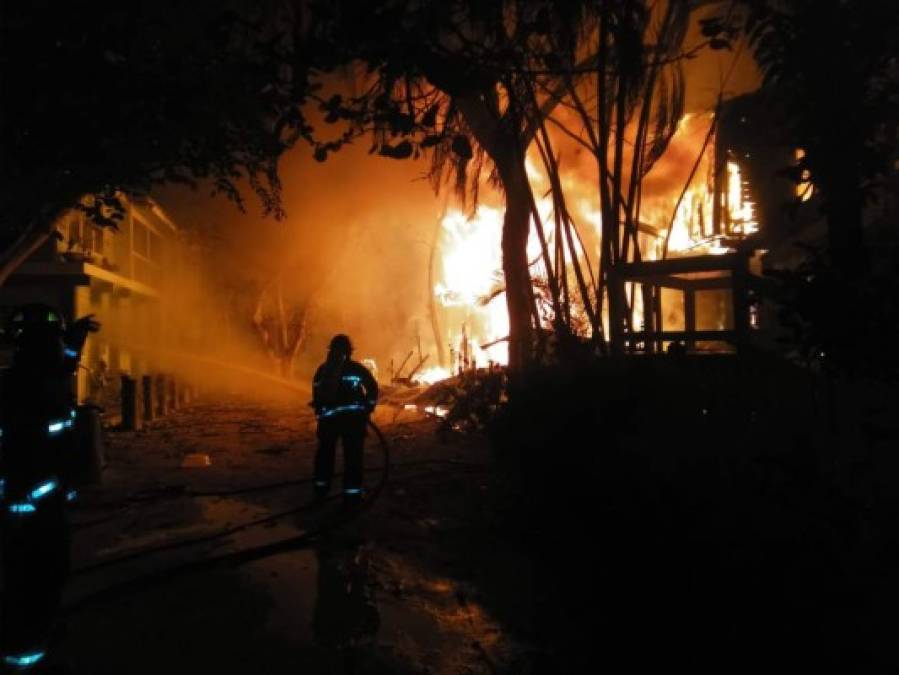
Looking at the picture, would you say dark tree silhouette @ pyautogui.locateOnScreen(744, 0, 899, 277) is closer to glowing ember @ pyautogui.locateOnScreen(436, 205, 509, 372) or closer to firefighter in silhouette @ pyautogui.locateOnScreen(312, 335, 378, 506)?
firefighter in silhouette @ pyautogui.locateOnScreen(312, 335, 378, 506)

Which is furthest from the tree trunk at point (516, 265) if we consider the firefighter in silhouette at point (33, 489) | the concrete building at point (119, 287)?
the firefighter in silhouette at point (33, 489)

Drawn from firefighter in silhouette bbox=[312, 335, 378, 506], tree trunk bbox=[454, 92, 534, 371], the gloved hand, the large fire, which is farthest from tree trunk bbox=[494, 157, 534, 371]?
the gloved hand

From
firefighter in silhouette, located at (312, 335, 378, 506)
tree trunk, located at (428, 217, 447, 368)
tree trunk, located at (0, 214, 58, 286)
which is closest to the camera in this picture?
firefighter in silhouette, located at (312, 335, 378, 506)

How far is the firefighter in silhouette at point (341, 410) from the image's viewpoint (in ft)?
23.6

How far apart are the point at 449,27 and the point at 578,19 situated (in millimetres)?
2626

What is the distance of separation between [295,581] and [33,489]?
2.06 meters

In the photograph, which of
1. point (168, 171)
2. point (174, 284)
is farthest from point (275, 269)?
point (168, 171)

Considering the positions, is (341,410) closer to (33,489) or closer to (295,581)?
(295,581)

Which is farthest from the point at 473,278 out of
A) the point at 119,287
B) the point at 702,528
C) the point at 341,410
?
the point at 702,528

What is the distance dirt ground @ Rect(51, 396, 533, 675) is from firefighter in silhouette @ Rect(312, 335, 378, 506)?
405 mm

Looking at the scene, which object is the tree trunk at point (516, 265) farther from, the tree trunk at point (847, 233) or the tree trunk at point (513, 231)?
the tree trunk at point (847, 233)

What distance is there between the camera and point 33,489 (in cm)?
351

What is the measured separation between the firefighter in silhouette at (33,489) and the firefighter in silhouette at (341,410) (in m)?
3.51

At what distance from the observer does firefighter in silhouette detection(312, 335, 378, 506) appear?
7180mm
